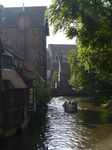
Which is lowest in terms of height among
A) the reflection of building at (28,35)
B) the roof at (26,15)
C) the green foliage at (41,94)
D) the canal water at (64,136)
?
the canal water at (64,136)

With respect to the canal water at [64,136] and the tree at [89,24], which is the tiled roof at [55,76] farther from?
the tree at [89,24]

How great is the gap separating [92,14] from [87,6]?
46 centimetres

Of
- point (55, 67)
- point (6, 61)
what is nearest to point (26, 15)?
point (6, 61)

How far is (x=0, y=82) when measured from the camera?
1541cm

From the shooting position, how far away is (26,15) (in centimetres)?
4028

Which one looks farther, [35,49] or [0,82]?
[35,49]

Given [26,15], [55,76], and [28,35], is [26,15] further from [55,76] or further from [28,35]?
[55,76]

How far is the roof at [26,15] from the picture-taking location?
39094 millimetres

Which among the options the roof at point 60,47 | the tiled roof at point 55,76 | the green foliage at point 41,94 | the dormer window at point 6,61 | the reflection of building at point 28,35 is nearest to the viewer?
the dormer window at point 6,61

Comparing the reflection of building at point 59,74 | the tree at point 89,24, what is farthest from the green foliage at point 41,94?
the reflection of building at point 59,74

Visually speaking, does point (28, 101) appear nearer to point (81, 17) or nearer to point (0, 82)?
point (0, 82)

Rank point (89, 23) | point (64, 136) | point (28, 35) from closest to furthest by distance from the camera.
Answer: point (89, 23), point (64, 136), point (28, 35)

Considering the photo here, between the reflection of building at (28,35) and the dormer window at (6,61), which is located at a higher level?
the reflection of building at (28,35)

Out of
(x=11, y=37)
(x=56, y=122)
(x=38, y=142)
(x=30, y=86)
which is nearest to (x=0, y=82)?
(x=38, y=142)
